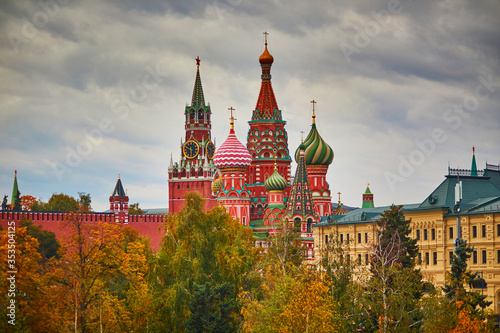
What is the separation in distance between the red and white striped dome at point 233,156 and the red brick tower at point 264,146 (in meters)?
2.32

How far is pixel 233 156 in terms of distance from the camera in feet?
290

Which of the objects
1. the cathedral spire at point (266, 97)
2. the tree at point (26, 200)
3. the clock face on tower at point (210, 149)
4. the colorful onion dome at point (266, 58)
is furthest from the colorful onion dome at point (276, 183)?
the tree at point (26, 200)

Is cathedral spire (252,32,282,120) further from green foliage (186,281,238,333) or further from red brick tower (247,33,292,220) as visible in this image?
green foliage (186,281,238,333)

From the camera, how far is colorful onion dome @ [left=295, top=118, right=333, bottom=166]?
293 ft

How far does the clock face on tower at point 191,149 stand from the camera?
116 meters

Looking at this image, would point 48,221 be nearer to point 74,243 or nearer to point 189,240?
point 189,240

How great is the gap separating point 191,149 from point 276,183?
3243 cm

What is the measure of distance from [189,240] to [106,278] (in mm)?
7251

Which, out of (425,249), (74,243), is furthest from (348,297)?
(425,249)

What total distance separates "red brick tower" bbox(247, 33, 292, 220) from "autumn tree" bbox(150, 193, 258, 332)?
46052 millimetres

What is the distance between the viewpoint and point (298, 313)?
33844mm

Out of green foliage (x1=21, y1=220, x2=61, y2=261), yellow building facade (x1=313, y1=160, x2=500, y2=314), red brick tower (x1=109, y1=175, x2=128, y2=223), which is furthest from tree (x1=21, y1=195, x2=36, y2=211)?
yellow building facade (x1=313, y1=160, x2=500, y2=314)

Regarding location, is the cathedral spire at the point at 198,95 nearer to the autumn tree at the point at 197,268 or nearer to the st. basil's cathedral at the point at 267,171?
the st. basil's cathedral at the point at 267,171

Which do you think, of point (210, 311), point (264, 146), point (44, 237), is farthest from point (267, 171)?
point (210, 311)
